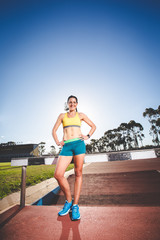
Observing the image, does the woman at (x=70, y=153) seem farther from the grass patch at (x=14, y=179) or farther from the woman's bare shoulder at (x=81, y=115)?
the grass patch at (x=14, y=179)

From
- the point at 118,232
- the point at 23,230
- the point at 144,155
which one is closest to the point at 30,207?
the point at 23,230

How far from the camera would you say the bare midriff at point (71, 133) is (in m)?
2.22

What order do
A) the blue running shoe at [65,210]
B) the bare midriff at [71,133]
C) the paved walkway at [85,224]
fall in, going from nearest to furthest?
the paved walkway at [85,224] → the blue running shoe at [65,210] → the bare midriff at [71,133]

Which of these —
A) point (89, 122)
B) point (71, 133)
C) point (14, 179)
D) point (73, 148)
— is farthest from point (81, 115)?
point (14, 179)

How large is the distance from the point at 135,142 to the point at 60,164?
2805 inches

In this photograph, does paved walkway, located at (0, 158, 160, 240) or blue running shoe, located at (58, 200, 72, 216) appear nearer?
paved walkway, located at (0, 158, 160, 240)

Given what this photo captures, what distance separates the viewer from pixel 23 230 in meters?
1.73

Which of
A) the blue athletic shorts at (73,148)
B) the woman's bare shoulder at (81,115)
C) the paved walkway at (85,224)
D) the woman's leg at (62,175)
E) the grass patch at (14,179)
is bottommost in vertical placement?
the grass patch at (14,179)

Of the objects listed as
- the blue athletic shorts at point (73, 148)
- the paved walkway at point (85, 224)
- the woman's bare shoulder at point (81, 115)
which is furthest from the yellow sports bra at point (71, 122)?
the paved walkway at point (85, 224)

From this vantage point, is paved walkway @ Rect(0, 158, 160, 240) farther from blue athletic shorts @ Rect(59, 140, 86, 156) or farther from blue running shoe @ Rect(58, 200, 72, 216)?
blue athletic shorts @ Rect(59, 140, 86, 156)

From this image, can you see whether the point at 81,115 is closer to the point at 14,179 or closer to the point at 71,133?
the point at 71,133

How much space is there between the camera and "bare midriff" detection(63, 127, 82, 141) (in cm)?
222

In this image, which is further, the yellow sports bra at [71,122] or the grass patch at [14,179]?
the grass patch at [14,179]

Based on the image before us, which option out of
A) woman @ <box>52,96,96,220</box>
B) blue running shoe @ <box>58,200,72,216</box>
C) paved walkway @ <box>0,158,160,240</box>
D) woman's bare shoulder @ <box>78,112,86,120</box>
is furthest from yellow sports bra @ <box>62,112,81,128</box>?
paved walkway @ <box>0,158,160,240</box>
